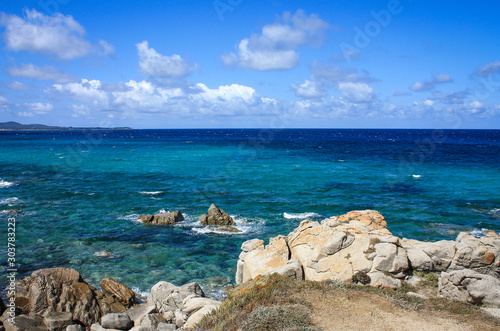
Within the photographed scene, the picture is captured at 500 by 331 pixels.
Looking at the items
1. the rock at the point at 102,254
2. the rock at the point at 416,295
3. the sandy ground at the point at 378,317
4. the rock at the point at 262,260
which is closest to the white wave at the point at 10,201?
the rock at the point at 102,254

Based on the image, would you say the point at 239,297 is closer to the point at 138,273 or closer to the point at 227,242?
the point at 138,273

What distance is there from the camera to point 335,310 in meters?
12.8

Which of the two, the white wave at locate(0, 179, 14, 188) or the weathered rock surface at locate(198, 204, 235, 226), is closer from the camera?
the weathered rock surface at locate(198, 204, 235, 226)

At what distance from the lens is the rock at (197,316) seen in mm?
13755

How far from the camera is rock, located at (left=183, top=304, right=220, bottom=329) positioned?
1376cm

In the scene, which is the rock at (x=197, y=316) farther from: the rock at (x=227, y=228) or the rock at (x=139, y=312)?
the rock at (x=227, y=228)

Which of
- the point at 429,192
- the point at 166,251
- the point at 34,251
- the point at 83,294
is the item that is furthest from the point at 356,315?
the point at 429,192

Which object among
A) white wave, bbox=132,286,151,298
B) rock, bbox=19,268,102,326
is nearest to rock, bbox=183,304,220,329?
rock, bbox=19,268,102,326

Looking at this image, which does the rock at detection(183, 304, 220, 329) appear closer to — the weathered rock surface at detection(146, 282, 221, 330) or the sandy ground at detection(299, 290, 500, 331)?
the weathered rock surface at detection(146, 282, 221, 330)

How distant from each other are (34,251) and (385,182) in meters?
46.1

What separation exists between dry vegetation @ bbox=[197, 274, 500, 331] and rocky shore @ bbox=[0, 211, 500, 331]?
0.77 metres

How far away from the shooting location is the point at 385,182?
51.2 meters

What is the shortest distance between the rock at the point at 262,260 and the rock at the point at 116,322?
649 cm

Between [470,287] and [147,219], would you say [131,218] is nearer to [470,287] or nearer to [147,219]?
[147,219]
